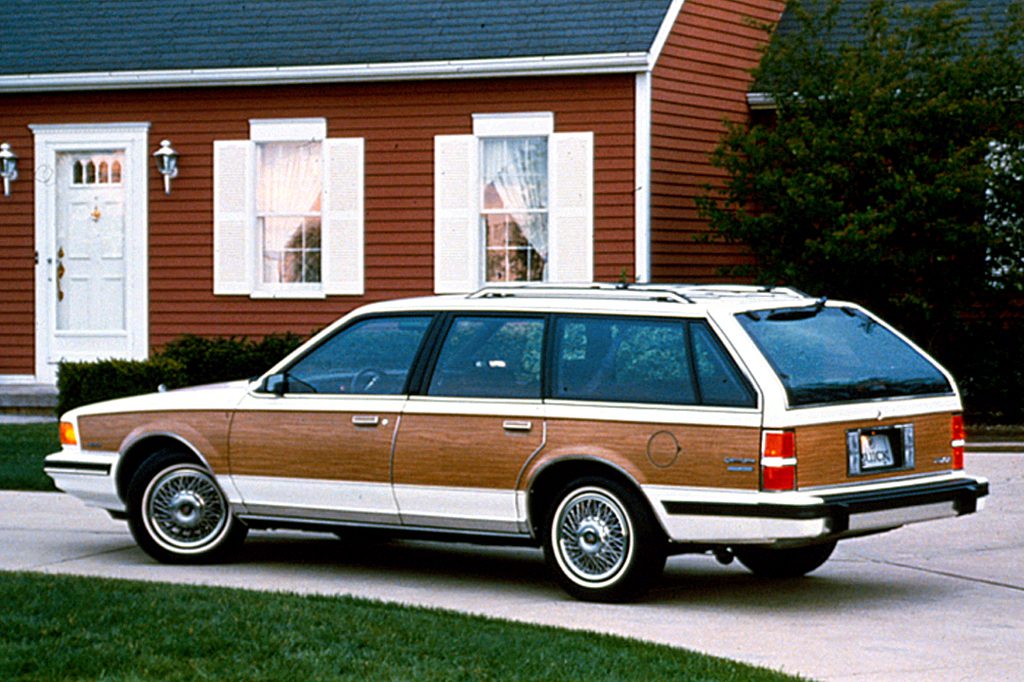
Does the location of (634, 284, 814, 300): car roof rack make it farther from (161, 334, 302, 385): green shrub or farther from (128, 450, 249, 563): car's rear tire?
(161, 334, 302, 385): green shrub

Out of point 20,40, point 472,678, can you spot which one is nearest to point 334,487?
point 472,678

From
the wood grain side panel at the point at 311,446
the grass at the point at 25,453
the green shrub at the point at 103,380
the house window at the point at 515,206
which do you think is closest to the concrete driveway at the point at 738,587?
the wood grain side panel at the point at 311,446

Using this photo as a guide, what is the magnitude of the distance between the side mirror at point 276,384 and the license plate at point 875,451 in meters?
3.22

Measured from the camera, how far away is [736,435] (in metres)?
8.66

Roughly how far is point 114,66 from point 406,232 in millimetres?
3988

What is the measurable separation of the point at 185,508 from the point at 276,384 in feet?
2.96

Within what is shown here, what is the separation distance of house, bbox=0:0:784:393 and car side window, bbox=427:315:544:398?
986cm

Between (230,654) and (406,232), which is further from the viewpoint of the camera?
(406,232)

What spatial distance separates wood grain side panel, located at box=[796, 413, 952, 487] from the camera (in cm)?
859

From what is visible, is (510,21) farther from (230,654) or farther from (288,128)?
(230,654)

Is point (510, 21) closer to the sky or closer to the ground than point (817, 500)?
closer to the sky

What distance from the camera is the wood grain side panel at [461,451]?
30.4 feet

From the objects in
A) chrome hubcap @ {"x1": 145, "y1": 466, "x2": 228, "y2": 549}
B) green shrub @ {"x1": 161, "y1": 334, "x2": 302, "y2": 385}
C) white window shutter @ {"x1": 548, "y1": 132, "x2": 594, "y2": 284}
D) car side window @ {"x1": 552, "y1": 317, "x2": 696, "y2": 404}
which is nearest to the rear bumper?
car side window @ {"x1": 552, "y1": 317, "x2": 696, "y2": 404}

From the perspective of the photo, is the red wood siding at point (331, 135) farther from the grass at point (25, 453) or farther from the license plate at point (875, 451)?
the license plate at point (875, 451)
